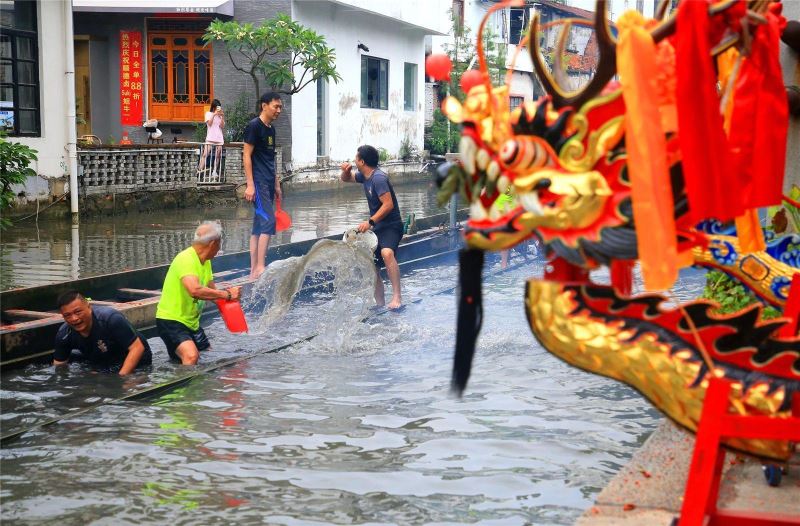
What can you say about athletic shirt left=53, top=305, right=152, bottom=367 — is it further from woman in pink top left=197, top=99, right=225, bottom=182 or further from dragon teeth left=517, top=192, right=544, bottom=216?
woman in pink top left=197, top=99, right=225, bottom=182

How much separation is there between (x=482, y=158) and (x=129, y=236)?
13.1 m

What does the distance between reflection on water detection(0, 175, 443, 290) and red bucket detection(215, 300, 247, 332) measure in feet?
9.91

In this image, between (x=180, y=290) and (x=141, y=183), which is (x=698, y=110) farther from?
(x=141, y=183)

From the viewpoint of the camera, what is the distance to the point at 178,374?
831 centimetres

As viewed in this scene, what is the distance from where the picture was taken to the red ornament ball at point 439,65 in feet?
13.2

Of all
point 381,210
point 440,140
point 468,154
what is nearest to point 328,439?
point 468,154

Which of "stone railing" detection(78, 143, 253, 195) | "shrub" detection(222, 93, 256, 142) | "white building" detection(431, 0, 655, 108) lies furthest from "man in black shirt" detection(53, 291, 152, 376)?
"white building" detection(431, 0, 655, 108)

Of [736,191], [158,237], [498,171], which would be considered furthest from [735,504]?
[158,237]

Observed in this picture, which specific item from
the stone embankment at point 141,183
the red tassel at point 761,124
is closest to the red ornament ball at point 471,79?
the red tassel at point 761,124

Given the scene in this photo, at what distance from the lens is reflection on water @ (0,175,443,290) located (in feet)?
40.4

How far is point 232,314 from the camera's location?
898 centimetres

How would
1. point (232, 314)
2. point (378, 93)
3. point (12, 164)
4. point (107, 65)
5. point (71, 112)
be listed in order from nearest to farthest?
point (232, 314) → point (12, 164) → point (71, 112) → point (107, 65) → point (378, 93)

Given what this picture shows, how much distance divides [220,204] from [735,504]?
1782 cm

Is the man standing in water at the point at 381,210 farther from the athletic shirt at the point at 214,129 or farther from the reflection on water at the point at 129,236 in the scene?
the athletic shirt at the point at 214,129
